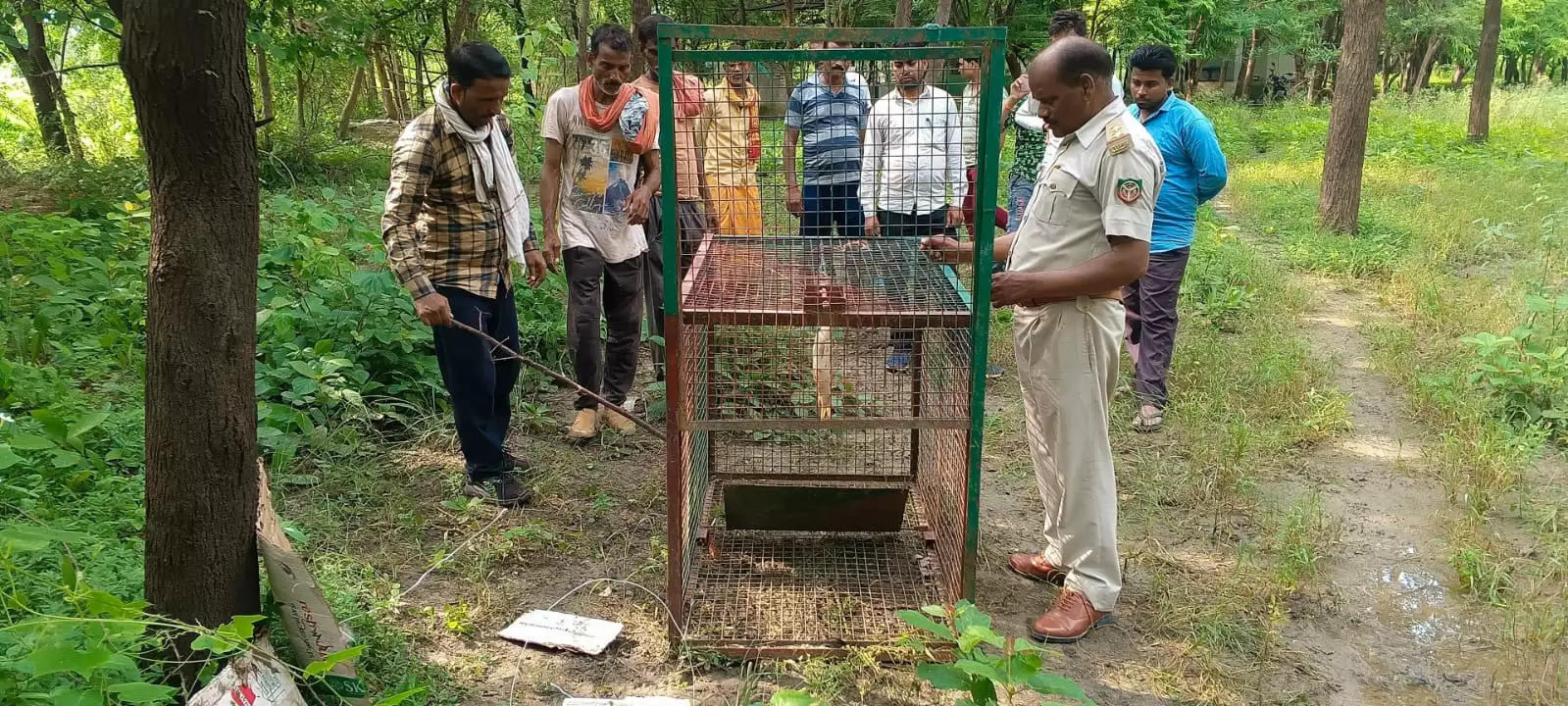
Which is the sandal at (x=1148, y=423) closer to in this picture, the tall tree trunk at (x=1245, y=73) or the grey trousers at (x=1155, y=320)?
the grey trousers at (x=1155, y=320)

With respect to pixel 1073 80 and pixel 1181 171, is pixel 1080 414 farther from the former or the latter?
pixel 1181 171

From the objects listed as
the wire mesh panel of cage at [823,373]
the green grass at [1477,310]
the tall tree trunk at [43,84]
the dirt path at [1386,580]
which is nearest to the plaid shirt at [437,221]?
the wire mesh panel of cage at [823,373]

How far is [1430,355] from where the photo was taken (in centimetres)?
559

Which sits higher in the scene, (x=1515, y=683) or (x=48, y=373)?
(x=48, y=373)

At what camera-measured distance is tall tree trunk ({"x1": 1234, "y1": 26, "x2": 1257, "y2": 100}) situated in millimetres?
28005

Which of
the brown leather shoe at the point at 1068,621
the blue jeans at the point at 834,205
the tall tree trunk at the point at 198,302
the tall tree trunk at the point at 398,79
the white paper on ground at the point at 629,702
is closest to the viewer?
the tall tree trunk at the point at 198,302

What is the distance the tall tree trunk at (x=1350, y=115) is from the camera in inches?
346

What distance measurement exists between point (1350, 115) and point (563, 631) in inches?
349

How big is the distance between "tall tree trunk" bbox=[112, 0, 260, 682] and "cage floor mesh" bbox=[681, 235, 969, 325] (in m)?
1.15

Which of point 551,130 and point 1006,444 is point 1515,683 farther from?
point 551,130

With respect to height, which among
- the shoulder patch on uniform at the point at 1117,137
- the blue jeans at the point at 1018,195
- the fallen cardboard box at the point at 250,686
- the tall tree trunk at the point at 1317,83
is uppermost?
the tall tree trunk at the point at 1317,83

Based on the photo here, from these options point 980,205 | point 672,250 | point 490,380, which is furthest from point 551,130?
point 980,205

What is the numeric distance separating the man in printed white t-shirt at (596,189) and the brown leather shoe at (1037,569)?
2.11m

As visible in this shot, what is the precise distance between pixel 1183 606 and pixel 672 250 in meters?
2.06
